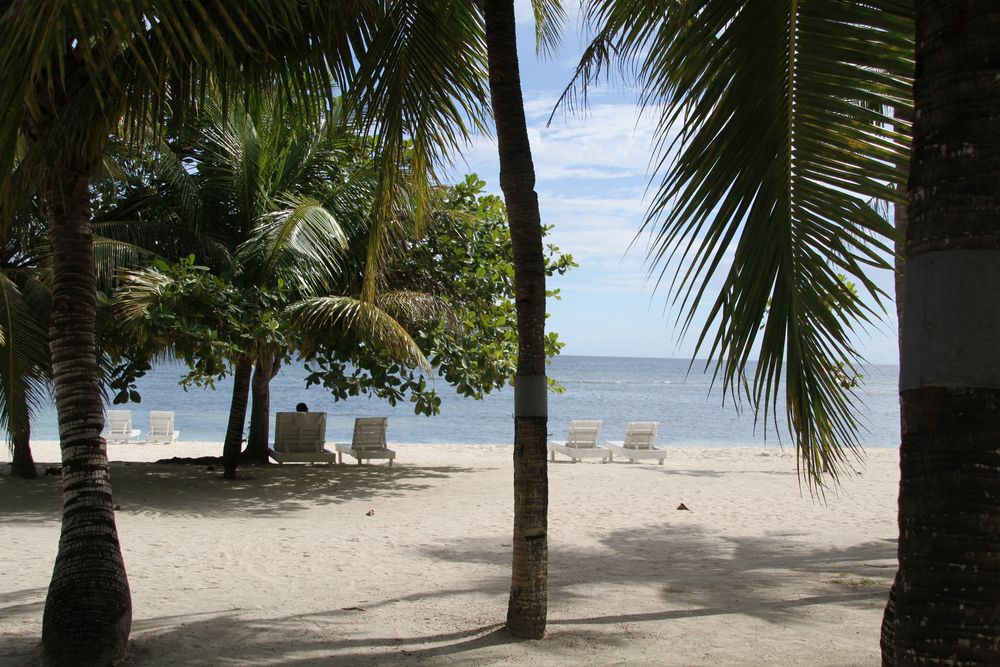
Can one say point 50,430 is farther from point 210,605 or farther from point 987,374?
point 987,374

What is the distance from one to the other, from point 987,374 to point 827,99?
7.02ft

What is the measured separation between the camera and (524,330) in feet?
16.8

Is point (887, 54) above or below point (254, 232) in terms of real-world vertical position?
below

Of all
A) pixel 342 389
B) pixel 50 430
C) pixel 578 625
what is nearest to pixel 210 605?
pixel 578 625

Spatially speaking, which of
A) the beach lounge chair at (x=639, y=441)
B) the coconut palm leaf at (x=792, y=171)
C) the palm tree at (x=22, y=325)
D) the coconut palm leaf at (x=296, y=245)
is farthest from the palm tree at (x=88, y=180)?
the beach lounge chair at (x=639, y=441)

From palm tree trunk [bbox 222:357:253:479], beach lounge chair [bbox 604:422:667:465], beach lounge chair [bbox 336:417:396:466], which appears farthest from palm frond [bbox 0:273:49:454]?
beach lounge chair [bbox 604:422:667:465]

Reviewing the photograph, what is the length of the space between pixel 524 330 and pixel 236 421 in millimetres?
9665

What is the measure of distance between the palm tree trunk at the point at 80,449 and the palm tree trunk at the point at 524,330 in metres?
2.31

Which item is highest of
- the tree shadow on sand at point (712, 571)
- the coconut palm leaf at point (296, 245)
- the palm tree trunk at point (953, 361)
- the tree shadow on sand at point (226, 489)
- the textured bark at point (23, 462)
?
the coconut palm leaf at point (296, 245)

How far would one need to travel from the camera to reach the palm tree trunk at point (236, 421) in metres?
13.3

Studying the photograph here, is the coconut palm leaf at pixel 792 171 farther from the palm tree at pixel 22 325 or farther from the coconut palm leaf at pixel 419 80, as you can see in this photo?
the palm tree at pixel 22 325

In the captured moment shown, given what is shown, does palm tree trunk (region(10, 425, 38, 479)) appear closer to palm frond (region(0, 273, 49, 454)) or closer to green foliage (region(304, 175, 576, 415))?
palm frond (region(0, 273, 49, 454))

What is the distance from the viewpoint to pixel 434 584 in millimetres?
6992

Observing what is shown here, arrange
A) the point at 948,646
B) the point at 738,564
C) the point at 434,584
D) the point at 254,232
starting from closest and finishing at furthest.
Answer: the point at 948,646, the point at 434,584, the point at 738,564, the point at 254,232
